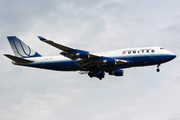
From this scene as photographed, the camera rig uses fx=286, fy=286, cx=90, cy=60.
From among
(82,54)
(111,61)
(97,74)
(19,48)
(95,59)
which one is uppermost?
(19,48)

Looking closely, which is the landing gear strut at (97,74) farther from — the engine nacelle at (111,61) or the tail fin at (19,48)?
the tail fin at (19,48)

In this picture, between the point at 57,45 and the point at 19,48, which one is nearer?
the point at 57,45

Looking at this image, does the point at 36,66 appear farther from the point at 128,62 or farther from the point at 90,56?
the point at 128,62

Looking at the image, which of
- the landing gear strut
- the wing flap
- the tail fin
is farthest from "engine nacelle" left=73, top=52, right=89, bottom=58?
the tail fin

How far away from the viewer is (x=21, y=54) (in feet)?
204

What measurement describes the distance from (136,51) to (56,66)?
16356 mm

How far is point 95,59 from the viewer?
177ft

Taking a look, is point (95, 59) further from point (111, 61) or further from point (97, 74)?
point (97, 74)

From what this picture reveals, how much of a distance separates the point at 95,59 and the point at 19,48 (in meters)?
18.8

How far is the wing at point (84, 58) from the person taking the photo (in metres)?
50.5

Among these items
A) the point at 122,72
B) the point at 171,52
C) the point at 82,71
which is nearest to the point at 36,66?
the point at 82,71

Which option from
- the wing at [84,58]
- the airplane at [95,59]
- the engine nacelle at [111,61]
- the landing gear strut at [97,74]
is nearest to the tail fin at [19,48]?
the airplane at [95,59]

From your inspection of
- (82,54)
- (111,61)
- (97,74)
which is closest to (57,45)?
(82,54)

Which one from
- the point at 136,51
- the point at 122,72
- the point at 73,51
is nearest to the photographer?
the point at 73,51
